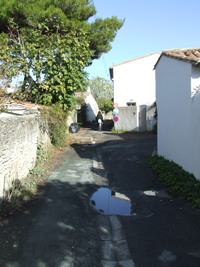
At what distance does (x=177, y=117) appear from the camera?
7.22 metres

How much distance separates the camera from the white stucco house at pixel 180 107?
5.98m

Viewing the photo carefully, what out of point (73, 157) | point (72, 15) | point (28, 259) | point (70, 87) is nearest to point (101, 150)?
Result: point (73, 157)

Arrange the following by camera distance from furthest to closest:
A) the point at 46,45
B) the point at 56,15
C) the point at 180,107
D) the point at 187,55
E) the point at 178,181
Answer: the point at 56,15 < the point at 46,45 < the point at 180,107 < the point at 187,55 < the point at 178,181

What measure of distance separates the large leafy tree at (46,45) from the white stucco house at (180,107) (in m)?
5.56

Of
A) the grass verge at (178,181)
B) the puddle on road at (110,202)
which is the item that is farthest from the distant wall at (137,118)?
the puddle on road at (110,202)

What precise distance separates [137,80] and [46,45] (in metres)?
11.1

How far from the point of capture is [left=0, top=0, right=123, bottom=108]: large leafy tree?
12555mm

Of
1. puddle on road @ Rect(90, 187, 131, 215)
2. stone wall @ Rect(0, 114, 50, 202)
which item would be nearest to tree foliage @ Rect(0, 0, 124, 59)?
stone wall @ Rect(0, 114, 50, 202)

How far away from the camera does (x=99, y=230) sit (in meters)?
4.35

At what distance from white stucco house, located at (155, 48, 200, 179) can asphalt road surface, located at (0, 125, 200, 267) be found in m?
1.20

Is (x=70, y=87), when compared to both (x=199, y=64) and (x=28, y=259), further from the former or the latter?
(x=28, y=259)

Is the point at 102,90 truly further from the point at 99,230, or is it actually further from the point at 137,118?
the point at 99,230

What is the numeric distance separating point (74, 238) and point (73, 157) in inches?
278

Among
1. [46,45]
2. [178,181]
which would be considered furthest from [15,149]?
[46,45]
